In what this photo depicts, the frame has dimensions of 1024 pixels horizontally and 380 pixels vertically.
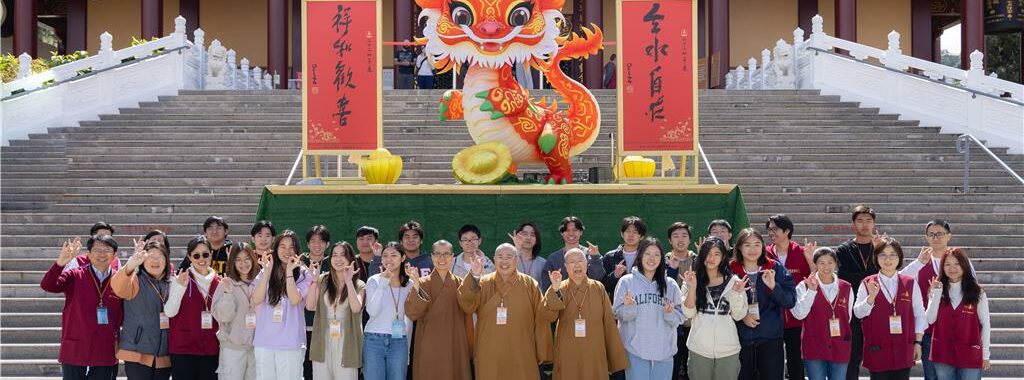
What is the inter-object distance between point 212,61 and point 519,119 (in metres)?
9.07

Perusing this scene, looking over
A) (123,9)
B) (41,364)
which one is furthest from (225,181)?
(123,9)

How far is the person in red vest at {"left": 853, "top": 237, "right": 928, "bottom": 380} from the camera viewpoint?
21.8 feet

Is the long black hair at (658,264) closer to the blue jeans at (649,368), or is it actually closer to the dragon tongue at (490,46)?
the blue jeans at (649,368)

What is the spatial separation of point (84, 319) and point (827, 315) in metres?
4.33

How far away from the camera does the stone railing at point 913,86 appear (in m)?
14.3

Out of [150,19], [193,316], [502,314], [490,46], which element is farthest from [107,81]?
[502,314]

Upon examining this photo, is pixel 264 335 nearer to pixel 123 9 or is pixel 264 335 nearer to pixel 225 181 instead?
pixel 225 181

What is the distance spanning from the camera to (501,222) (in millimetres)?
8945

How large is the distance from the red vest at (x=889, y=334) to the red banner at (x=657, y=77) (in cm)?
319

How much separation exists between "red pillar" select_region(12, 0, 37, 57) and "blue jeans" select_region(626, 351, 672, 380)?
59.5 feet

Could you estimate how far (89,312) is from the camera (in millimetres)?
6555

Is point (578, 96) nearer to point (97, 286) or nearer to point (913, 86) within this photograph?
point (97, 286)

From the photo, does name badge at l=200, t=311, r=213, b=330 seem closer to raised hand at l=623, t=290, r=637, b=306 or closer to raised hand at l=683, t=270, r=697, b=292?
raised hand at l=623, t=290, r=637, b=306

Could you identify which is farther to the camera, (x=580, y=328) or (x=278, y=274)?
(x=278, y=274)
